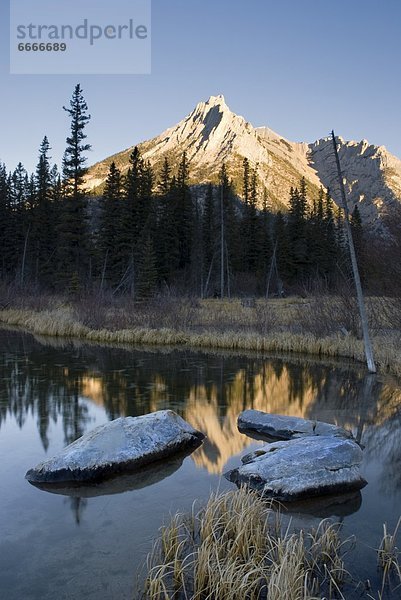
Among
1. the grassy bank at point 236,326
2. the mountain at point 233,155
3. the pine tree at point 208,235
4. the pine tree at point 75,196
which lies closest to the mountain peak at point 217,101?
the mountain at point 233,155

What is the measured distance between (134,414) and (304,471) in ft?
15.7

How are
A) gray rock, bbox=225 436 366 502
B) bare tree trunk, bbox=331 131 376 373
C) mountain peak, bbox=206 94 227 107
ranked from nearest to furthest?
gray rock, bbox=225 436 366 502, bare tree trunk, bbox=331 131 376 373, mountain peak, bbox=206 94 227 107

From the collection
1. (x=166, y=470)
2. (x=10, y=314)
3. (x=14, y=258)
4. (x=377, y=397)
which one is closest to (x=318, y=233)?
(x=14, y=258)

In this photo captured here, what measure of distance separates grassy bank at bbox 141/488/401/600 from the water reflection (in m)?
2.36

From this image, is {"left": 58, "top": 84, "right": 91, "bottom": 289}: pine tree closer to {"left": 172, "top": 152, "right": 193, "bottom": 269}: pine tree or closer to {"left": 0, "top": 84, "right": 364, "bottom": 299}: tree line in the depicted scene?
{"left": 0, "top": 84, "right": 364, "bottom": 299}: tree line

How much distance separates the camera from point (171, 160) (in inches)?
5290

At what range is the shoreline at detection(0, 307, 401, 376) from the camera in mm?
17312

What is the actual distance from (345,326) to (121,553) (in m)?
16.6

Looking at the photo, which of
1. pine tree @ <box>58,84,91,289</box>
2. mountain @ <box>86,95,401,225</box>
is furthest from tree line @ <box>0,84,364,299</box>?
mountain @ <box>86,95,401,225</box>

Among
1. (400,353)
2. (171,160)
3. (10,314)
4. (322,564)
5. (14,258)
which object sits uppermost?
(171,160)

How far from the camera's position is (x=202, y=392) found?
12742mm

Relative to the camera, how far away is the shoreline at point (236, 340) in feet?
56.8

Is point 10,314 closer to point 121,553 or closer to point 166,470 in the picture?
point 166,470

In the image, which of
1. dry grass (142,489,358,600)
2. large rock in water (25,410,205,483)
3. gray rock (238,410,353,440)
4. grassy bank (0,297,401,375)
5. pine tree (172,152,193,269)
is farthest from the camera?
pine tree (172,152,193,269)
